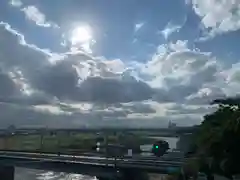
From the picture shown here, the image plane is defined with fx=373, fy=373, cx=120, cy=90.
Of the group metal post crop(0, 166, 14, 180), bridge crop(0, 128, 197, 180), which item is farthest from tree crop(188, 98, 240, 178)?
metal post crop(0, 166, 14, 180)

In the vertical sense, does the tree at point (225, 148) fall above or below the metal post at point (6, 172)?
above

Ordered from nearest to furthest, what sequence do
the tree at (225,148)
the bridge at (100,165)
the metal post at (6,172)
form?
the tree at (225,148), the bridge at (100,165), the metal post at (6,172)

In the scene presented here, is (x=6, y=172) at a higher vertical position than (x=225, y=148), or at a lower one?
lower

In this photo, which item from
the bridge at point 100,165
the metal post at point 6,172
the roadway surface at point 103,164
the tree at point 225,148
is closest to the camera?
the tree at point 225,148

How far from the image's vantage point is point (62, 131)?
123 meters

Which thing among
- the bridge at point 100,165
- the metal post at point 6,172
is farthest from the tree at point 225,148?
the metal post at point 6,172

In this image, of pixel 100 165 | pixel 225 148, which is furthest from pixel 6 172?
pixel 225 148

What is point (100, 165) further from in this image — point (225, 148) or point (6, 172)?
point (225, 148)

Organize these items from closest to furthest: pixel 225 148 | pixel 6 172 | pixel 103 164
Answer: pixel 225 148, pixel 103 164, pixel 6 172

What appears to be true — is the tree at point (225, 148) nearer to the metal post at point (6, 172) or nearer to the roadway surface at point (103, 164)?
the roadway surface at point (103, 164)

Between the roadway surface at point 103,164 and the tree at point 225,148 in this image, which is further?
the roadway surface at point 103,164

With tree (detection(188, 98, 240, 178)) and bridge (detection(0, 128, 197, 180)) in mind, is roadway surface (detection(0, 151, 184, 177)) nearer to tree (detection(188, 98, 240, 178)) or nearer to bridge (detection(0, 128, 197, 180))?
bridge (detection(0, 128, 197, 180))

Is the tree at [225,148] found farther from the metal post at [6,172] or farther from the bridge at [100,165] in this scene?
the metal post at [6,172]

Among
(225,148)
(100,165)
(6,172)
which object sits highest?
(225,148)
